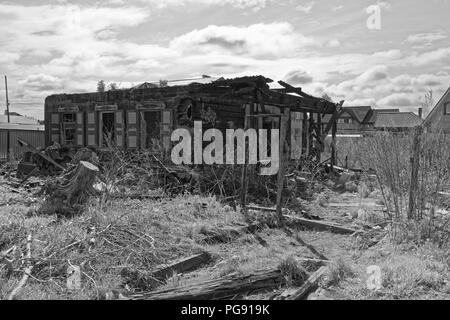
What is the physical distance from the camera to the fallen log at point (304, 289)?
4195 mm

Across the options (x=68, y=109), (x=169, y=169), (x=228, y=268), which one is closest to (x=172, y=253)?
(x=228, y=268)

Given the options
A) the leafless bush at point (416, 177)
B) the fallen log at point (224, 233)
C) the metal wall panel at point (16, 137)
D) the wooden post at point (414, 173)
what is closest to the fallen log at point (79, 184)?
the fallen log at point (224, 233)

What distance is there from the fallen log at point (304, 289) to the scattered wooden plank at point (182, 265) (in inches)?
58.9

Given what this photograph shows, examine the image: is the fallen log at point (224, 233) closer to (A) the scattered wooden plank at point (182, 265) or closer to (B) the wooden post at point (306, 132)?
(A) the scattered wooden plank at point (182, 265)

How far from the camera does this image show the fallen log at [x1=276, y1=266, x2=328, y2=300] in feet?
13.8

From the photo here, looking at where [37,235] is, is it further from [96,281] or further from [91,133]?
[91,133]

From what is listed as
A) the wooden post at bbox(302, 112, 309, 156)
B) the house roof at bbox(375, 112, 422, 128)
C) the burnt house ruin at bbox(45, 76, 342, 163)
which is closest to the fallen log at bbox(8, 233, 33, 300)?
the house roof at bbox(375, 112, 422, 128)

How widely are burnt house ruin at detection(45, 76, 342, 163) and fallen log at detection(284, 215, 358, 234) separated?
Result: 3.74 meters

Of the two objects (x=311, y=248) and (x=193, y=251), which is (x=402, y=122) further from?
(x=193, y=251)

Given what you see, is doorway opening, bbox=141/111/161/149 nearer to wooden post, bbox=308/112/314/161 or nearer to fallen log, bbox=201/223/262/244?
wooden post, bbox=308/112/314/161

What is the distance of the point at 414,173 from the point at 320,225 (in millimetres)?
2070
